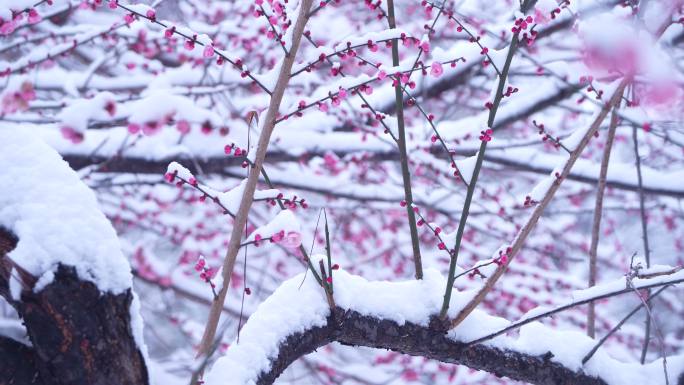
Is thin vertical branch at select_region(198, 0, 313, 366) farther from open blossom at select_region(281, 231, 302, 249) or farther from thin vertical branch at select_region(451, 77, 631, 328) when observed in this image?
thin vertical branch at select_region(451, 77, 631, 328)

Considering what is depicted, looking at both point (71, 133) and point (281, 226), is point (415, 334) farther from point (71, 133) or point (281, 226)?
point (71, 133)

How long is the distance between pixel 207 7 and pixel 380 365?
3.37 m

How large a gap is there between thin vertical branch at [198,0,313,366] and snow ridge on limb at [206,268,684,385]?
7.3 inches

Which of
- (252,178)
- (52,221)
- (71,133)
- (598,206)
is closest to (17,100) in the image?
(71,133)

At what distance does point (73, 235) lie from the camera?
109cm

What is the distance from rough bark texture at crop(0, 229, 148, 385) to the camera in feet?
3.37

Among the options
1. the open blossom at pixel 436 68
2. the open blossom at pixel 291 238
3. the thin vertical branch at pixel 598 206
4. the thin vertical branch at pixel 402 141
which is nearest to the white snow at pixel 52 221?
the open blossom at pixel 291 238

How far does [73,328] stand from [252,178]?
1.36 feet

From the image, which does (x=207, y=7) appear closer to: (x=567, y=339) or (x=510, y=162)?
(x=510, y=162)

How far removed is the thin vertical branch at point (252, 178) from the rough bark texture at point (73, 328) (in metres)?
0.16

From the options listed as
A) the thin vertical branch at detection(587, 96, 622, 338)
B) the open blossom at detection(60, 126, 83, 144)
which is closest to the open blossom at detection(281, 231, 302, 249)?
the open blossom at detection(60, 126, 83, 144)

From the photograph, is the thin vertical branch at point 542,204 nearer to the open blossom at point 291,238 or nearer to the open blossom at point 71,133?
the open blossom at point 291,238

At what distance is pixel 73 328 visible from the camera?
1027mm

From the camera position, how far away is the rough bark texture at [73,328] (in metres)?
1.03
